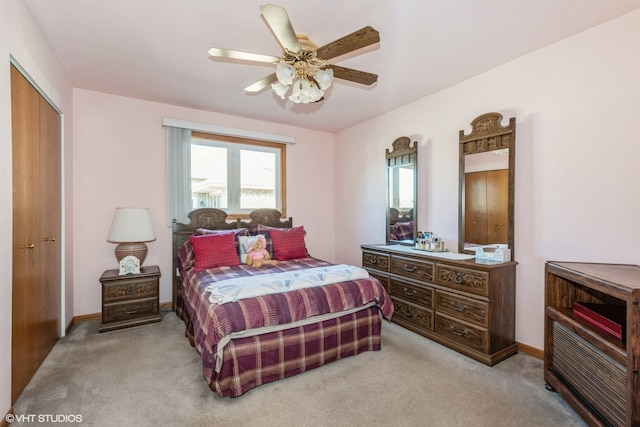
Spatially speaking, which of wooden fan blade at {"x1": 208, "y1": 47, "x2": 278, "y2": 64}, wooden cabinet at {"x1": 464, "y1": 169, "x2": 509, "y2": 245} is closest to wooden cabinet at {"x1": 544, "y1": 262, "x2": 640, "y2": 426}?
wooden cabinet at {"x1": 464, "y1": 169, "x2": 509, "y2": 245}

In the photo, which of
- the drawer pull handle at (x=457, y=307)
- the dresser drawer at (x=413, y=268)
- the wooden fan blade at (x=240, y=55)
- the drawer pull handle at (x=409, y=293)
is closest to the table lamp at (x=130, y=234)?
the wooden fan blade at (x=240, y=55)

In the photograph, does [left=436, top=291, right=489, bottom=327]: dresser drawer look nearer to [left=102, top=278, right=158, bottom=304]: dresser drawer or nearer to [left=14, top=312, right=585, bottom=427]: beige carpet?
[left=14, top=312, right=585, bottom=427]: beige carpet

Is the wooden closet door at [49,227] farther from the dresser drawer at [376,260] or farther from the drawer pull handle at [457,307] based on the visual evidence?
the drawer pull handle at [457,307]

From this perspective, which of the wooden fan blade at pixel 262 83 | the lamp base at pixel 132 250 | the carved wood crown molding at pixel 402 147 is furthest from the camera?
the carved wood crown molding at pixel 402 147

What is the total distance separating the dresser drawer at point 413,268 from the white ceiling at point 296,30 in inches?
74.5

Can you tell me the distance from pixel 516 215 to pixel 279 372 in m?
2.46

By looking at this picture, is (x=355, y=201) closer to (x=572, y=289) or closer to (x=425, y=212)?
(x=425, y=212)

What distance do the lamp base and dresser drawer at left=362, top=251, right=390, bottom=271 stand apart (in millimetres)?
2633

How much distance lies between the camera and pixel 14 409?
186cm

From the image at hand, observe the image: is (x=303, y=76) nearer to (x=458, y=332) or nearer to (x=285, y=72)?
(x=285, y=72)

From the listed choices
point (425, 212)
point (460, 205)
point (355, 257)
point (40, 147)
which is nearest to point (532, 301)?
point (460, 205)

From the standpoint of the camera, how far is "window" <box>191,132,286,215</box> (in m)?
4.17

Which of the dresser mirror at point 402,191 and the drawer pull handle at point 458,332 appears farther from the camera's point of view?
the dresser mirror at point 402,191

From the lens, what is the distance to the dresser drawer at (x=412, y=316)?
297 centimetres
